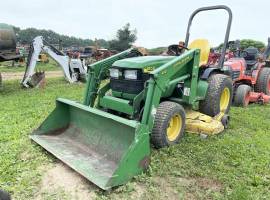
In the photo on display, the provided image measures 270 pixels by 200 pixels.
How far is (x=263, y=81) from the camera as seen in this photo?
8852 millimetres

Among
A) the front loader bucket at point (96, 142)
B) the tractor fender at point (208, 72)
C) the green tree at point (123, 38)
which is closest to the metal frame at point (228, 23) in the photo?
the tractor fender at point (208, 72)

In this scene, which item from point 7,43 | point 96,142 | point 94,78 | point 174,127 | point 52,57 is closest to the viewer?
point 96,142

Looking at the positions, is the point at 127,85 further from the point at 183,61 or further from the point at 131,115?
the point at 183,61

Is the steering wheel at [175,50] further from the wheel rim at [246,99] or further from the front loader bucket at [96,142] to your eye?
the wheel rim at [246,99]

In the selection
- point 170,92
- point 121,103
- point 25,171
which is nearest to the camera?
point 25,171

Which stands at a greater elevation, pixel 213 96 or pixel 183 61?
pixel 183 61

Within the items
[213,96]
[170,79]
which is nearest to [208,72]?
[213,96]

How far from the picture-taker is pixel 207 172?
13.7 feet

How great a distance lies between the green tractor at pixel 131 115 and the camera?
154 inches

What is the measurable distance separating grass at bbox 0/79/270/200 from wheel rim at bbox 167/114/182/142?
0.56 feet

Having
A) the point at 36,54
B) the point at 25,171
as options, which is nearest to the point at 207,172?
the point at 25,171

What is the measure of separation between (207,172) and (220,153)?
0.66 meters

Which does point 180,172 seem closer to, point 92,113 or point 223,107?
point 92,113

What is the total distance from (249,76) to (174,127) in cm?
444
